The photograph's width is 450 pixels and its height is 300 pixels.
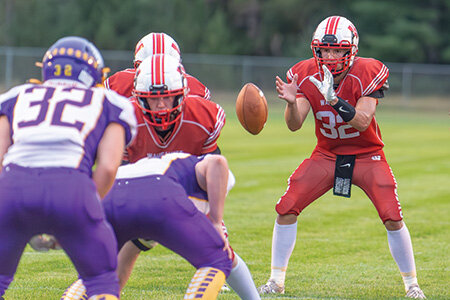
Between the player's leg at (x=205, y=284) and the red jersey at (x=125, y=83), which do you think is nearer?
the player's leg at (x=205, y=284)

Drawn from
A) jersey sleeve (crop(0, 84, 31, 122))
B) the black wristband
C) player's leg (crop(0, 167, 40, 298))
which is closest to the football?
the black wristband

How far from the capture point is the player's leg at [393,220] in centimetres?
542

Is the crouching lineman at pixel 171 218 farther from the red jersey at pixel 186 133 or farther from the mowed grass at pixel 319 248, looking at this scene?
the mowed grass at pixel 319 248

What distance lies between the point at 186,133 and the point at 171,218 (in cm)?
102

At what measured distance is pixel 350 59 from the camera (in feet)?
18.6

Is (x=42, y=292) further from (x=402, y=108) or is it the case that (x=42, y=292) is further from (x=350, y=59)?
(x=402, y=108)

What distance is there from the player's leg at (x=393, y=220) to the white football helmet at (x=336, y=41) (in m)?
0.83

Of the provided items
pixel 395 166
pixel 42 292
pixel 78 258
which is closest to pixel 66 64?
pixel 78 258

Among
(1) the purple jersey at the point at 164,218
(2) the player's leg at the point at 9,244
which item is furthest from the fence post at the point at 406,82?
(2) the player's leg at the point at 9,244

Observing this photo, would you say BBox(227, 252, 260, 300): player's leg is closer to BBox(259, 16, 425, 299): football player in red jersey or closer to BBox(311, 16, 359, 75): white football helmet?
BBox(259, 16, 425, 299): football player in red jersey

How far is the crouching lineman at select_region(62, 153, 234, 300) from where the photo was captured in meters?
3.76

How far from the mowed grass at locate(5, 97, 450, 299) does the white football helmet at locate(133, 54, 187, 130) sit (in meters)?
1.48

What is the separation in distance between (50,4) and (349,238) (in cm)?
3624

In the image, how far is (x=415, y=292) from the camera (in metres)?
5.39
